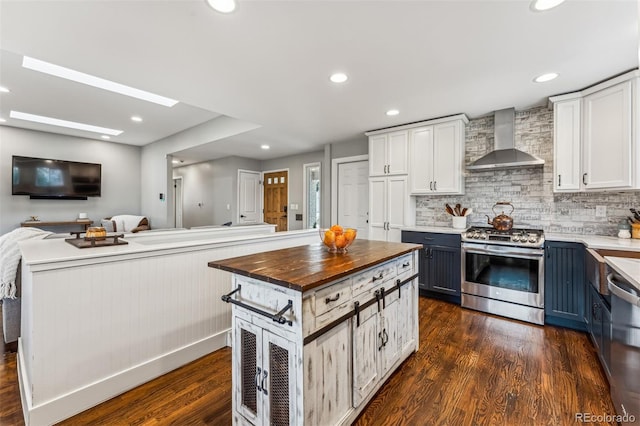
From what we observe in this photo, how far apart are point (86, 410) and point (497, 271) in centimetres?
374

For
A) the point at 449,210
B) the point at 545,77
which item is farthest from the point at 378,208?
the point at 545,77

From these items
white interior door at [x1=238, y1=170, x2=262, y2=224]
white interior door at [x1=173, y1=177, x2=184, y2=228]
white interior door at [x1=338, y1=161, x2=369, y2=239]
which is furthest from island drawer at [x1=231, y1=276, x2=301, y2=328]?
white interior door at [x1=173, y1=177, x2=184, y2=228]

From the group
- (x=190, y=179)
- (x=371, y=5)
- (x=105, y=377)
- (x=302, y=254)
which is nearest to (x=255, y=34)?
(x=371, y=5)

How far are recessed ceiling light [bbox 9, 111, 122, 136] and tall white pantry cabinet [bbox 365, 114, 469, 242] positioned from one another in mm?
5133

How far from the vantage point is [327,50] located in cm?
211

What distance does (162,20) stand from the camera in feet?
5.83

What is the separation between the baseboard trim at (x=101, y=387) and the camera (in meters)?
1.51

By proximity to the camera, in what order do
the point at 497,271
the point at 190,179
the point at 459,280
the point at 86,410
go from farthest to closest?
the point at 190,179
the point at 459,280
the point at 497,271
the point at 86,410

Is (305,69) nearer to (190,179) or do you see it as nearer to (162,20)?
(162,20)

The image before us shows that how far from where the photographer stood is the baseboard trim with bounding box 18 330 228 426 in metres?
1.51

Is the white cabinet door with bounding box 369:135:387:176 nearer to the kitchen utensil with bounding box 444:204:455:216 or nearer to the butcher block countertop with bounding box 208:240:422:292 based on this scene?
the kitchen utensil with bounding box 444:204:455:216

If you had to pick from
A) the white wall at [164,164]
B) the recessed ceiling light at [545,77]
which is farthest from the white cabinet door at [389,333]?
the white wall at [164,164]

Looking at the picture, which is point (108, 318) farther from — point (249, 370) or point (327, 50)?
point (327, 50)

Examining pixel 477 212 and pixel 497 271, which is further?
pixel 477 212
